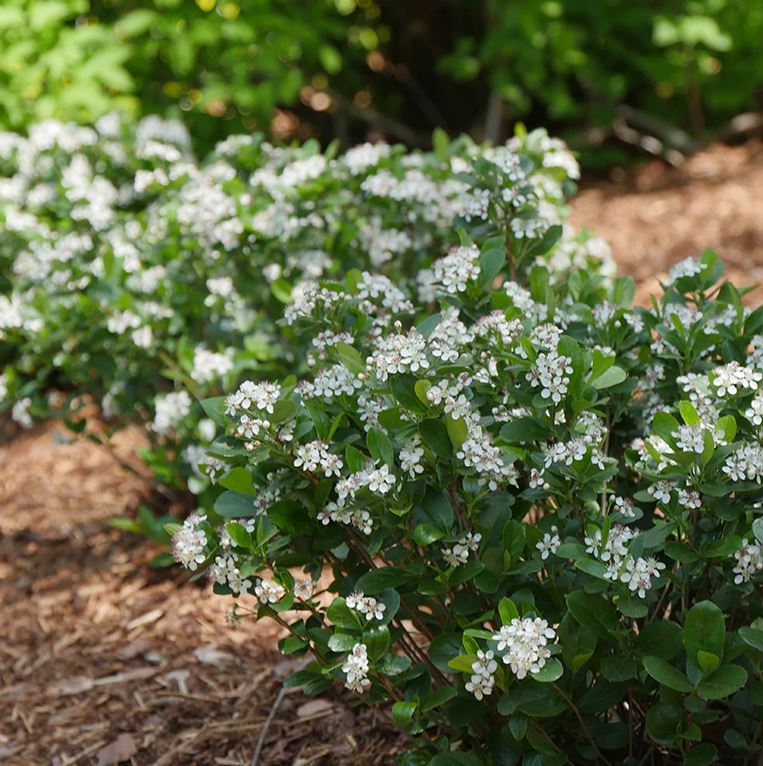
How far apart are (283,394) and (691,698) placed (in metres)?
0.81

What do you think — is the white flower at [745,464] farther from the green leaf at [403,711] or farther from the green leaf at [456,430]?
the green leaf at [403,711]

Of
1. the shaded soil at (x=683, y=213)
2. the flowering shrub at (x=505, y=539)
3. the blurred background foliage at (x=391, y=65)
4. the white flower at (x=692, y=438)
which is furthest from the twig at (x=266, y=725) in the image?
the blurred background foliage at (x=391, y=65)

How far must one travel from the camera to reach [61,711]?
8.80 feet

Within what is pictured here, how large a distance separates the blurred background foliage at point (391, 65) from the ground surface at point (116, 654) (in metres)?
1.73

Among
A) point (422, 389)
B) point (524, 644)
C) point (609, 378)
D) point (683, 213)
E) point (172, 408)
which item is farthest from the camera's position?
point (683, 213)

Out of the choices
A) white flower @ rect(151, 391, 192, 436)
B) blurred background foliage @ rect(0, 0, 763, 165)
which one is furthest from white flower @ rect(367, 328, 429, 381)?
blurred background foliage @ rect(0, 0, 763, 165)

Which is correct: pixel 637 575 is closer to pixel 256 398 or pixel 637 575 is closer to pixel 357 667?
pixel 357 667

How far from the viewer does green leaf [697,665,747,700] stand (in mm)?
1573

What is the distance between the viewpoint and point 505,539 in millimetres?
1784

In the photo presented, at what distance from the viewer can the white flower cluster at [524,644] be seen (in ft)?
5.08

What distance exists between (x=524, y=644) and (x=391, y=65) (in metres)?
5.95

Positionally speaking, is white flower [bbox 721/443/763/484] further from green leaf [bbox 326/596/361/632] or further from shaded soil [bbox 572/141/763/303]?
shaded soil [bbox 572/141/763/303]

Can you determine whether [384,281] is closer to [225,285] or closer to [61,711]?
[225,285]

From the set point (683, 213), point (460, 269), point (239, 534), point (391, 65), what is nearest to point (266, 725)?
point (239, 534)
